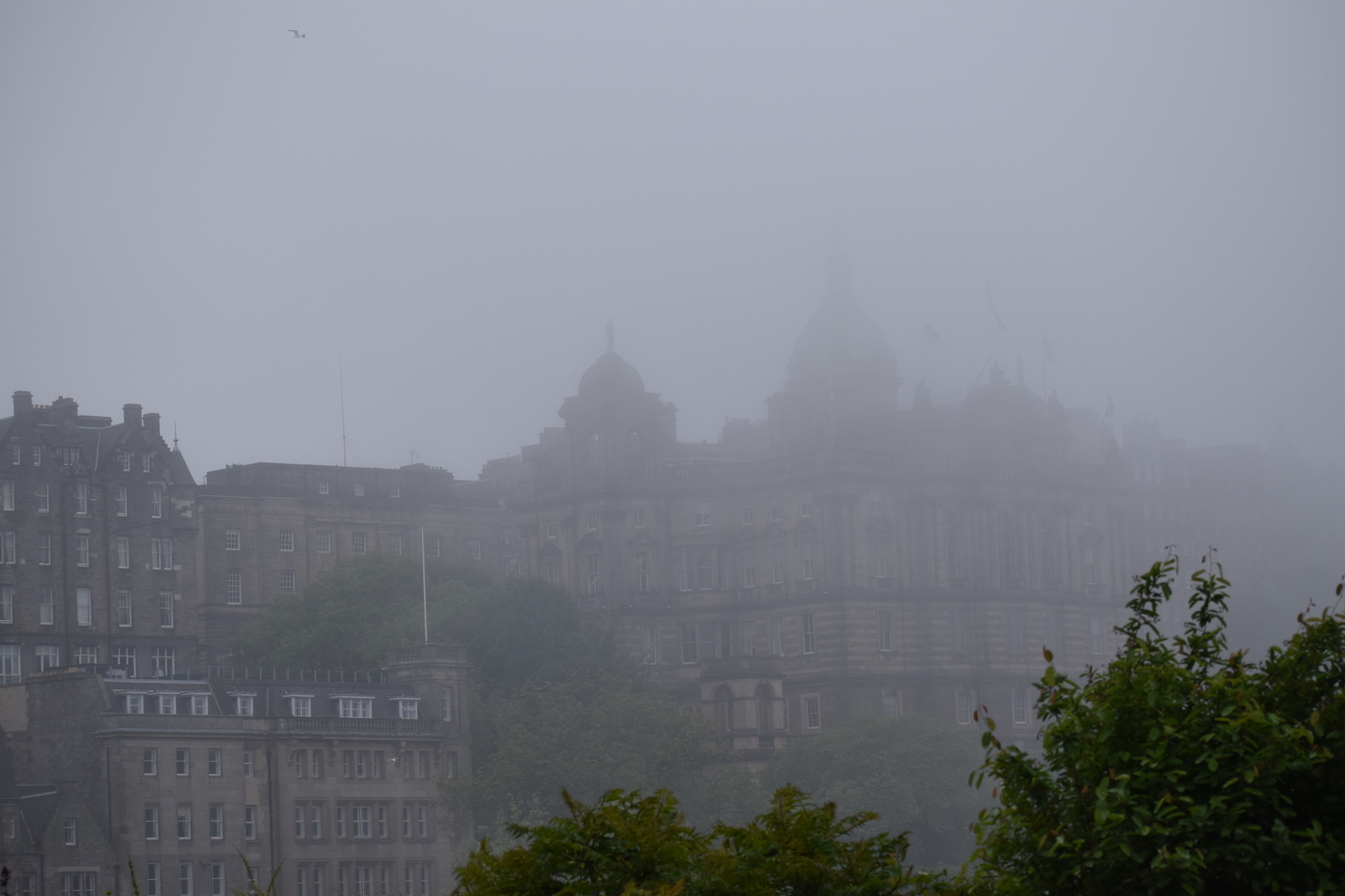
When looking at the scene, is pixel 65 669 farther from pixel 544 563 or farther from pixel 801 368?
pixel 801 368

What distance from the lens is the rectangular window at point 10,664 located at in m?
132

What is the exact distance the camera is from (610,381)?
160750 mm

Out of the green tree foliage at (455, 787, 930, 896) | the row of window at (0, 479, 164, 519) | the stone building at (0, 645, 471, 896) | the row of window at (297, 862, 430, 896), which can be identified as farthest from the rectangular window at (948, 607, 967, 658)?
the green tree foliage at (455, 787, 930, 896)

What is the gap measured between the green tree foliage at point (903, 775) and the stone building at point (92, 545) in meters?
37.4

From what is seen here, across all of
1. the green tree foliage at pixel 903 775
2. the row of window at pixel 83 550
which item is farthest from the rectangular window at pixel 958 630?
the row of window at pixel 83 550

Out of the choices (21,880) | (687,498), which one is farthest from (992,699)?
(21,880)

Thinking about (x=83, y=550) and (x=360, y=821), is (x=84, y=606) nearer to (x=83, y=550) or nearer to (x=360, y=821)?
(x=83, y=550)

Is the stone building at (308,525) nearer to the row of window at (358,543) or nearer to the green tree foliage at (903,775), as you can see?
the row of window at (358,543)

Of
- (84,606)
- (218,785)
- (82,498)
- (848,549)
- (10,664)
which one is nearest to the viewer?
(218,785)

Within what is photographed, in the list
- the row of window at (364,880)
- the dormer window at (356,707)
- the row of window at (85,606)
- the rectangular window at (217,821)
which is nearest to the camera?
the rectangular window at (217,821)

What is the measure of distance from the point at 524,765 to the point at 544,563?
139 feet

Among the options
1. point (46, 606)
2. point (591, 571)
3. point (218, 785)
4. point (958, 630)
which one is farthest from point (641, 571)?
point (218, 785)

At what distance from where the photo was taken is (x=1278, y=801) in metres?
25.8

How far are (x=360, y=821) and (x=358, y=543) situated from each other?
169ft
